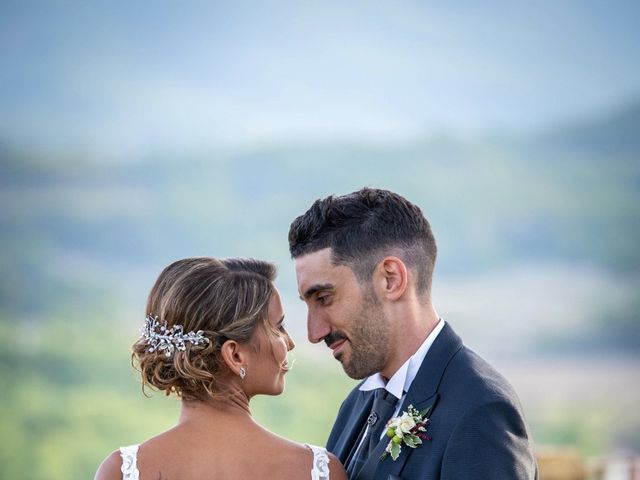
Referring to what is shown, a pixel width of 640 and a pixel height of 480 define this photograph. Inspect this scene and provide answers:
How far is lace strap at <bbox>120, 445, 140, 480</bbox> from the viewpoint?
8.46 feet

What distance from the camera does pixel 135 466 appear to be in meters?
2.59

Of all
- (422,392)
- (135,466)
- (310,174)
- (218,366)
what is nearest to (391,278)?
(422,392)

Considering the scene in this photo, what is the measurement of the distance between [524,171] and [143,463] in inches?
721

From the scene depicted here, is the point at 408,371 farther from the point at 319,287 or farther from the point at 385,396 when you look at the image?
the point at 319,287

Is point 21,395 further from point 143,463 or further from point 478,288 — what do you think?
point 143,463

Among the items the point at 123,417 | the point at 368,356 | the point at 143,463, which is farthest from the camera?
the point at 123,417

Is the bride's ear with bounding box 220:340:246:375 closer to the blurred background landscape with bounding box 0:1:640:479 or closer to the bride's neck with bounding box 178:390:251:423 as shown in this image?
the bride's neck with bounding box 178:390:251:423

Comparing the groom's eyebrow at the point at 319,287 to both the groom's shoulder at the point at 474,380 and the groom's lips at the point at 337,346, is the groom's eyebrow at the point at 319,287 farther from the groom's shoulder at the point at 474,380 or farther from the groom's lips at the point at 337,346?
the groom's shoulder at the point at 474,380

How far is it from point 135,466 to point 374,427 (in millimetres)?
845

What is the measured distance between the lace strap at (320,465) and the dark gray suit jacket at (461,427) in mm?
190

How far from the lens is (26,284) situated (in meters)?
17.7

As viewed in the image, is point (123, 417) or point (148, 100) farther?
point (148, 100)

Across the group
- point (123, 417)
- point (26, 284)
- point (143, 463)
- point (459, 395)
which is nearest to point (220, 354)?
point (143, 463)

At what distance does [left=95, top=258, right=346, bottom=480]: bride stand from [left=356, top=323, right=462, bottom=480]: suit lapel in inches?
5.3
